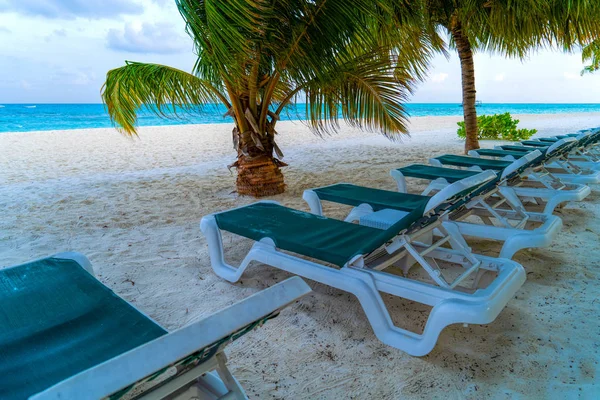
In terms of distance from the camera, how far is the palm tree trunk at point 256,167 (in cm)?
473

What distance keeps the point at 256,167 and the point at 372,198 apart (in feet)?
6.87

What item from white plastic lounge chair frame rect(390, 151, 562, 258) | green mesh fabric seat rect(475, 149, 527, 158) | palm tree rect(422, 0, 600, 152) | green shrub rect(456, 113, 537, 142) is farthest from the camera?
green shrub rect(456, 113, 537, 142)

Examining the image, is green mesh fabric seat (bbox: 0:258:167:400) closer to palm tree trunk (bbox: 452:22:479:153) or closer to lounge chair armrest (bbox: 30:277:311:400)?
lounge chair armrest (bbox: 30:277:311:400)

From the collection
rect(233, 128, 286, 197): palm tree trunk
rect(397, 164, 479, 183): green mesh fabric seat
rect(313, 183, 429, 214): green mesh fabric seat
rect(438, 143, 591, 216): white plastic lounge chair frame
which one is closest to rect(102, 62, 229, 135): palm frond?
rect(233, 128, 286, 197): palm tree trunk

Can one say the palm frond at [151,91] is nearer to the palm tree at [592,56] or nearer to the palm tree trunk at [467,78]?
the palm tree trunk at [467,78]

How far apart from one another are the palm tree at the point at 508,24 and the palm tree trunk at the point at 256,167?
3.36 metres

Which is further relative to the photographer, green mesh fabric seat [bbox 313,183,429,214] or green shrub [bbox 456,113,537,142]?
green shrub [bbox 456,113,537,142]

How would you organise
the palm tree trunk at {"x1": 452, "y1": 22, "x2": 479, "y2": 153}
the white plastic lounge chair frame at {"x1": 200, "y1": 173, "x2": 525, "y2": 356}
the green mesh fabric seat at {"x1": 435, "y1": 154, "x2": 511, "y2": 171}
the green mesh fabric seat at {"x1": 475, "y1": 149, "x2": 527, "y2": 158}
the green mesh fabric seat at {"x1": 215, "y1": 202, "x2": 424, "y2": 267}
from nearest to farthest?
the white plastic lounge chair frame at {"x1": 200, "y1": 173, "x2": 525, "y2": 356}
the green mesh fabric seat at {"x1": 215, "y1": 202, "x2": 424, "y2": 267}
the green mesh fabric seat at {"x1": 435, "y1": 154, "x2": 511, "y2": 171}
the green mesh fabric seat at {"x1": 475, "y1": 149, "x2": 527, "y2": 158}
the palm tree trunk at {"x1": 452, "y1": 22, "x2": 479, "y2": 153}

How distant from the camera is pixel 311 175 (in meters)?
6.13

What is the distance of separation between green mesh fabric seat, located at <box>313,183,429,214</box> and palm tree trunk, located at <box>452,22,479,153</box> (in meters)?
4.80

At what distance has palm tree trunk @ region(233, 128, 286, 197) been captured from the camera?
473 centimetres

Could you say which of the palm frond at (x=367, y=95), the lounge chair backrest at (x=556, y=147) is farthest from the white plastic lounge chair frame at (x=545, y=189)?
the palm frond at (x=367, y=95)

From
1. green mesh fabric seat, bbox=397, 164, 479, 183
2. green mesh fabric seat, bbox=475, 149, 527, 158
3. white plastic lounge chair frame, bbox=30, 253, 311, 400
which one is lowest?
green mesh fabric seat, bbox=397, 164, 479, 183

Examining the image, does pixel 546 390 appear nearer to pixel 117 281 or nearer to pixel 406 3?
pixel 117 281
